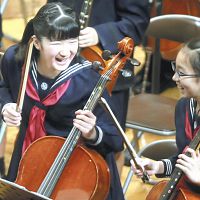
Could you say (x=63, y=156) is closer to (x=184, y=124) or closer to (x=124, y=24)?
(x=184, y=124)

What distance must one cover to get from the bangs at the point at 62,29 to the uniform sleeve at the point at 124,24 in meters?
0.25

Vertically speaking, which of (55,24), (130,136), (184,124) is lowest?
(130,136)

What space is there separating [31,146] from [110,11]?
52 centimetres

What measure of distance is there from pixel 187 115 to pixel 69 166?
339 millimetres

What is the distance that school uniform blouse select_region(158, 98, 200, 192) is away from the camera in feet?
4.76

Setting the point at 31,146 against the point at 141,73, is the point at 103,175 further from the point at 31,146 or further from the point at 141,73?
the point at 141,73

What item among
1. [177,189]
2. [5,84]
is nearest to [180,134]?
[177,189]

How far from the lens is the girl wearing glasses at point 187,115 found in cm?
131

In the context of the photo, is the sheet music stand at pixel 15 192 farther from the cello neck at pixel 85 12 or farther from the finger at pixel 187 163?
the cello neck at pixel 85 12

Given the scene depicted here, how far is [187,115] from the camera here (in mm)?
1463

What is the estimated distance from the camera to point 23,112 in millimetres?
1613

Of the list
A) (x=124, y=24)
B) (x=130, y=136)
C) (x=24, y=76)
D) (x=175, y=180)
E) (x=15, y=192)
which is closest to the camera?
(x=15, y=192)

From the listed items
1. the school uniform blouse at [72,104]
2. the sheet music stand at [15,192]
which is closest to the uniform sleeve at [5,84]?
the school uniform blouse at [72,104]

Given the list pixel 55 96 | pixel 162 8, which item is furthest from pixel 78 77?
pixel 162 8
